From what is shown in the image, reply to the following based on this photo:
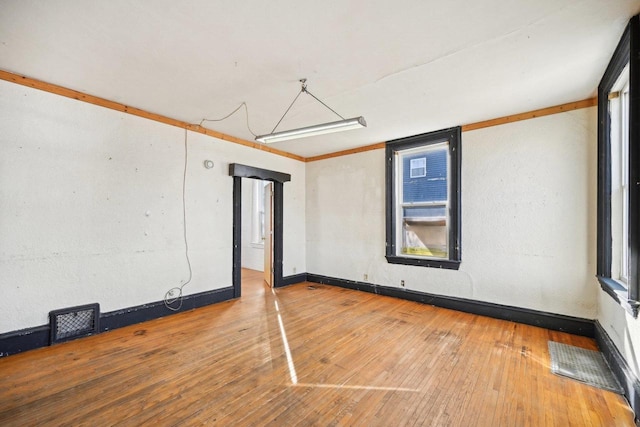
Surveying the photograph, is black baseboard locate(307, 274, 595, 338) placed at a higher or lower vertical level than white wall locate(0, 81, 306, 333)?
lower

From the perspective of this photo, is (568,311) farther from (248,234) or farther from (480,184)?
(248,234)

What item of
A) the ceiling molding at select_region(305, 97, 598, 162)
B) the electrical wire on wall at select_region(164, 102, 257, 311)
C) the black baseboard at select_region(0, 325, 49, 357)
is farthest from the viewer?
the electrical wire on wall at select_region(164, 102, 257, 311)

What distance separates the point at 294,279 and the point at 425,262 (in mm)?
2600

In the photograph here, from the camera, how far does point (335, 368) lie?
2.44 m

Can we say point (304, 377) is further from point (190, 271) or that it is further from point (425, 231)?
point (425, 231)

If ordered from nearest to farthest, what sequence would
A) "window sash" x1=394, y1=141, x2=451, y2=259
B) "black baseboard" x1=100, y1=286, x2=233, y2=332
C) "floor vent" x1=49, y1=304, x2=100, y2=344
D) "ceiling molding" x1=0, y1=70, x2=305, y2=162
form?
"ceiling molding" x1=0, y1=70, x2=305, y2=162 → "floor vent" x1=49, y1=304, x2=100, y2=344 → "black baseboard" x1=100, y1=286, x2=233, y2=332 → "window sash" x1=394, y1=141, x2=451, y2=259

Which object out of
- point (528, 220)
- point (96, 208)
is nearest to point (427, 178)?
point (528, 220)

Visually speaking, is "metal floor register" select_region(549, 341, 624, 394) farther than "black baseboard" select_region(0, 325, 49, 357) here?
No

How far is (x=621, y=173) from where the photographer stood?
8.32ft

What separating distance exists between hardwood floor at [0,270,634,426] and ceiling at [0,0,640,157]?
270cm

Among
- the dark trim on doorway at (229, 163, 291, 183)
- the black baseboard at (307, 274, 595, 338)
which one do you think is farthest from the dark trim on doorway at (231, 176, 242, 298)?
the black baseboard at (307, 274, 595, 338)

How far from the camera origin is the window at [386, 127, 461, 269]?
407 centimetres

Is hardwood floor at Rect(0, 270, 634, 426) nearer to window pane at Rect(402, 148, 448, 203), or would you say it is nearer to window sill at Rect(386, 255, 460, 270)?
window sill at Rect(386, 255, 460, 270)

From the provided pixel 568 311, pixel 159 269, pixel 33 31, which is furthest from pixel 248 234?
pixel 568 311
